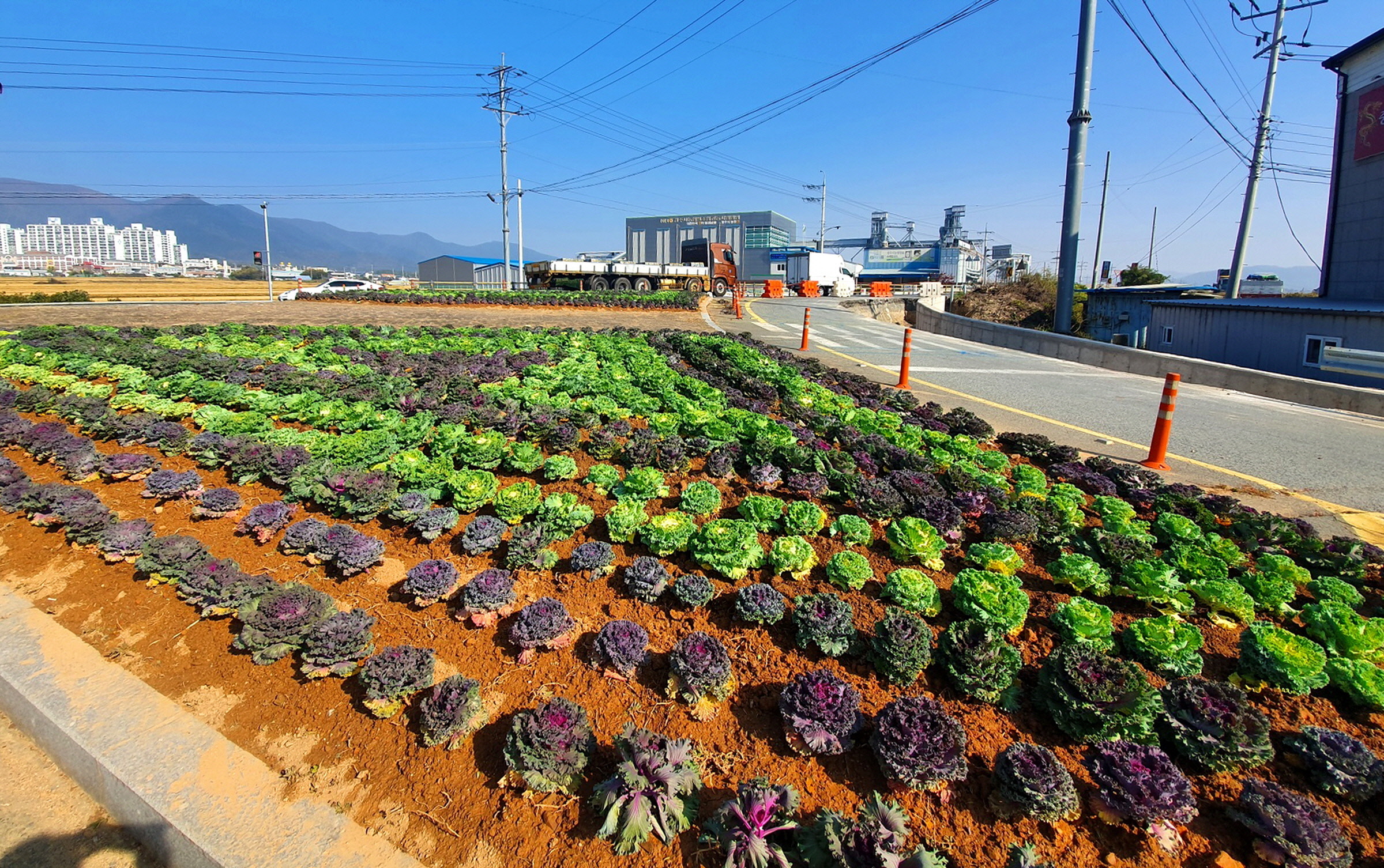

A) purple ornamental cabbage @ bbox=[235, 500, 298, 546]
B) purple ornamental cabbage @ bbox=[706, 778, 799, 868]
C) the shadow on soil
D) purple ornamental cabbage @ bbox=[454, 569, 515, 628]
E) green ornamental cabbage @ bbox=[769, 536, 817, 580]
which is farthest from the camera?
purple ornamental cabbage @ bbox=[235, 500, 298, 546]

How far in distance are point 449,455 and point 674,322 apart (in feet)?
54.0

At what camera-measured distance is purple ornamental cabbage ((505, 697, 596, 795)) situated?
7.78ft

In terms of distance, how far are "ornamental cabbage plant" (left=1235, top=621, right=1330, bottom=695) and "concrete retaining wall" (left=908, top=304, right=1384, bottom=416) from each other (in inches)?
305

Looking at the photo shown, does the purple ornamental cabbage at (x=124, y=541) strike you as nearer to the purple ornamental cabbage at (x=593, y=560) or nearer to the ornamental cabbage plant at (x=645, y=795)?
the purple ornamental cabbage at (x=593, y=560)

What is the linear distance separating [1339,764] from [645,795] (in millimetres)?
2593

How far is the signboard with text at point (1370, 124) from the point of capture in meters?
19.2

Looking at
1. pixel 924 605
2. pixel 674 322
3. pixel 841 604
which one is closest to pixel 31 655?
pixel 841 604

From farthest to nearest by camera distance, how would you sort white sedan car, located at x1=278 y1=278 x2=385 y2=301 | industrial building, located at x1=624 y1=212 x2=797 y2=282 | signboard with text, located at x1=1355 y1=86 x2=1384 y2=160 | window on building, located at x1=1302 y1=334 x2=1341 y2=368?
1. industrial building, located at x1=624 y1=212 x2=797 y2=282
2. white sedan car, located at x1=278 y1=278 x2=385 y2=301
3. signboard with text, located at x1=1355 y1=86 x2=1384 y2=160
4. window on building, located at x1=1302 y1=334 x2=1341 y2=368

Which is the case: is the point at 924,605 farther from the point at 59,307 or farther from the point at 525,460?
the point at 59,307

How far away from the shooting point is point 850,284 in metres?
59.1

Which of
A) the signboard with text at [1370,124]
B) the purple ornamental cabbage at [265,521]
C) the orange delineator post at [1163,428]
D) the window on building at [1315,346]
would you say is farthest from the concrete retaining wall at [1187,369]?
the purple ornamental cabbage at [265,521]

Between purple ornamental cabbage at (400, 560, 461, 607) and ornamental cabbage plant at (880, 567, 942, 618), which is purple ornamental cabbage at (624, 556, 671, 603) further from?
ornamental cabbage plant at (880, 567, 942, 618)

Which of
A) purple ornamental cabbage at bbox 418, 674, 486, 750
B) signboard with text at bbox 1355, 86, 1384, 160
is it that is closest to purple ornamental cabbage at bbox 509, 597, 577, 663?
purple ornamental cabbage at bbox 418, 674, 486, 750

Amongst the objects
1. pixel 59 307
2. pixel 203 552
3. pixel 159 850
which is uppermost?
pixel 59 307
